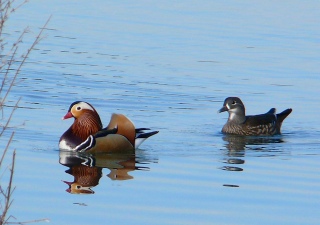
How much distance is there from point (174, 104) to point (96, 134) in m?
3.82

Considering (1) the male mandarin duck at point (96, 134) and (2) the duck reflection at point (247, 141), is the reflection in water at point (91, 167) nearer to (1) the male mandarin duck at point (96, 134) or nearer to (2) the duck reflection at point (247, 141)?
(1) the male mandarin duck at point (96, 134)

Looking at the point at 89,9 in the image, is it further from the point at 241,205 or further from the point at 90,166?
the point at 241,205

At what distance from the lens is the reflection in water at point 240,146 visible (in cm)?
1516

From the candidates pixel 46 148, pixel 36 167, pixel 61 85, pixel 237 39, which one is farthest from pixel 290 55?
pixel 36 167

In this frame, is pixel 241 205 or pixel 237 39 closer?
pixel 241 205

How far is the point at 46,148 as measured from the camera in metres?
15.7

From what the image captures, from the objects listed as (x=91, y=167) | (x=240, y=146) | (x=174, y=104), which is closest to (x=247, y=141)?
(x=240, y=146)

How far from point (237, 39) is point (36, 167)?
14.3 metres

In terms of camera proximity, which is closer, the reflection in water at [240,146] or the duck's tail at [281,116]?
the reflection in water at [240,146]

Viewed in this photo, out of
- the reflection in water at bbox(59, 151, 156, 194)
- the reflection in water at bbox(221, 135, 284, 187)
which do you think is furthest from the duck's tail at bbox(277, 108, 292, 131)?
the reflection in water at bbox(59, 151, 156, 194)

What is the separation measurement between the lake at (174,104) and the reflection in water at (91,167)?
0.05 m

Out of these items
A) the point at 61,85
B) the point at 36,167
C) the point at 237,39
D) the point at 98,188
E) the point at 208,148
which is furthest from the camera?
the point at 237,39

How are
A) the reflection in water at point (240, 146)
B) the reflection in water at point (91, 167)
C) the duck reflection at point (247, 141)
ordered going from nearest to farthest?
the reflection in water at point (91, 167)
the reflection in water at point (240, 146)
the duck reflection at point (247, 141)

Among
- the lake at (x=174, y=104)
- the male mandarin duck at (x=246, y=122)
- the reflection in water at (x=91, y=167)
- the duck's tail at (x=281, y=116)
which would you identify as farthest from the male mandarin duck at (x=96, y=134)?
the duck's tail at (x=281, y=116)
